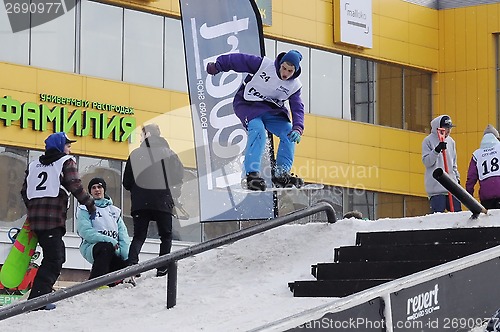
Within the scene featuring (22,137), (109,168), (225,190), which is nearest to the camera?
(225,190)

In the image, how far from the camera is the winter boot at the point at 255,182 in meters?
12.3

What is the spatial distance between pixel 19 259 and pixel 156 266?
186 centimetres

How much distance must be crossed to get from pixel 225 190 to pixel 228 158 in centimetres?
48

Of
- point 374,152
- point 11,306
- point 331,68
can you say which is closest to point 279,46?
point 331,68

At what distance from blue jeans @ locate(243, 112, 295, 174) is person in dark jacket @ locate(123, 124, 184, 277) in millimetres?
761

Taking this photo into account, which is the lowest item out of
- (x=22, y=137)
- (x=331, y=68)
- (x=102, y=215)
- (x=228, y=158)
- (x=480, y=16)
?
(x=102, y=215)

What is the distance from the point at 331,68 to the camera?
116 feet

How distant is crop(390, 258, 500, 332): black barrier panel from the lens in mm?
8148

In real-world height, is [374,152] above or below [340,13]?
below

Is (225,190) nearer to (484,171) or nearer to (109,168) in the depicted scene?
(484,171)

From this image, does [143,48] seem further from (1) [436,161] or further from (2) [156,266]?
(2) [156,266]

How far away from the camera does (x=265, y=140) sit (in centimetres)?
1245

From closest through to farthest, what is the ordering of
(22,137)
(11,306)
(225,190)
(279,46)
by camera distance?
(11,306) → (225,190) → (22,137) → (279,46)

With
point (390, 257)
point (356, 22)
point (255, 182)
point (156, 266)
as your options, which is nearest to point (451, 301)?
point (390, 257)
